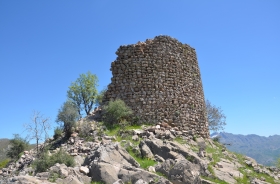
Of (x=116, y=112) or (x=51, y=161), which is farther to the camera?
(x=116, y=112)

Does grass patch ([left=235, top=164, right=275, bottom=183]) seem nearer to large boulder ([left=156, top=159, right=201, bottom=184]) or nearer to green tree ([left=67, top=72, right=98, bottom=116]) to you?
large boulder ([left=156, top=159, right=201, bottom=184])

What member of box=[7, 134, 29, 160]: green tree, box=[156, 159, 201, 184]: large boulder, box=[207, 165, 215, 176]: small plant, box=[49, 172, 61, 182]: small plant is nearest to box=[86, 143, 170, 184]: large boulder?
box=[156, 159, 201, 184]: large boulder

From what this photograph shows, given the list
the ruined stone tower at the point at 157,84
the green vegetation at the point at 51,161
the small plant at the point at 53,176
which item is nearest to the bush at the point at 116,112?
the ruined stone tower at the point at 157,84

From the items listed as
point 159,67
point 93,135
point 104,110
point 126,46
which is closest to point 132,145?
point 93,135

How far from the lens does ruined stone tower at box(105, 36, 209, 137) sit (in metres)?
12.8

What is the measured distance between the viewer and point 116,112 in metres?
11.7

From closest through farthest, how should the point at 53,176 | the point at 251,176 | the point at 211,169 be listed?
the point at 53,176
the point at 211,169
the point at 251,176

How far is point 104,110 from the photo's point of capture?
12648 millimetres

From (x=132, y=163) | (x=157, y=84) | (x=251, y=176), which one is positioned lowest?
(x=251, y=176)

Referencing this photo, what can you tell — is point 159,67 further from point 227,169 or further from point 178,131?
point 227,169

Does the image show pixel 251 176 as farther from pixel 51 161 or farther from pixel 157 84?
pixel 51 161

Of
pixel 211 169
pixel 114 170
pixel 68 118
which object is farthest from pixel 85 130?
pixel 211 169

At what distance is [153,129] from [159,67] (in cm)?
361

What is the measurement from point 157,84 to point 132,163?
6.38 metres
